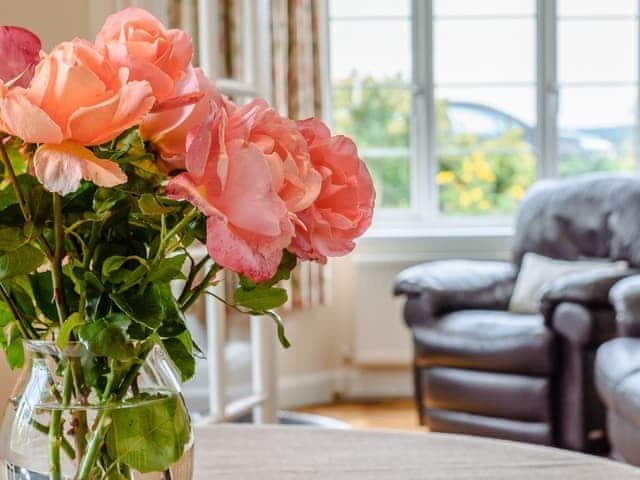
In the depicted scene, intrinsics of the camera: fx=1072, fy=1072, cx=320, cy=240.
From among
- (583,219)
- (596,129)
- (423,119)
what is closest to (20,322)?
(583,219)

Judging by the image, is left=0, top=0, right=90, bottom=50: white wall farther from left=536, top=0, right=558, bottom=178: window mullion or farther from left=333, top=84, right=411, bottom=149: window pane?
left=536, top=0, right=558, bottom=178: window mullion

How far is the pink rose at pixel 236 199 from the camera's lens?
0.65m

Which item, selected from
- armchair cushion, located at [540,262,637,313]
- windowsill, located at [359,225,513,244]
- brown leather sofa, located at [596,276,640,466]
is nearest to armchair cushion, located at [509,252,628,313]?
armchair cushion, located at [540,262,637,313]

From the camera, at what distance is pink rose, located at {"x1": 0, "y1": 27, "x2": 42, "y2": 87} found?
722 mm

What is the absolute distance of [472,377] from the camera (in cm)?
365

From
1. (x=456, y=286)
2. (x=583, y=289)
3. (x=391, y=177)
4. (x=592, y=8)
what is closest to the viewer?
(x=583, y=289)

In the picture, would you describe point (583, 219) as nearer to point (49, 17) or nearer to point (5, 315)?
point (49, 17)

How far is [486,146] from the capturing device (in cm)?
490

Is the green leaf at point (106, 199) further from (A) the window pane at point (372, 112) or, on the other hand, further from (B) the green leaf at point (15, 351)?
Answer: (A) the window pane at point (372, 112)

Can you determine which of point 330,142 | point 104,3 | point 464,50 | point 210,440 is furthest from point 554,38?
point 330,142

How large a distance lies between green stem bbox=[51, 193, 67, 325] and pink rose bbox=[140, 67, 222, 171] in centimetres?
8

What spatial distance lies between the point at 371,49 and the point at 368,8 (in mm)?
183

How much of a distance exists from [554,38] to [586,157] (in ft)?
1.85

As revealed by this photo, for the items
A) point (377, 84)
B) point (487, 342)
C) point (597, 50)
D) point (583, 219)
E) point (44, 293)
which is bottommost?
point (487, 342)
